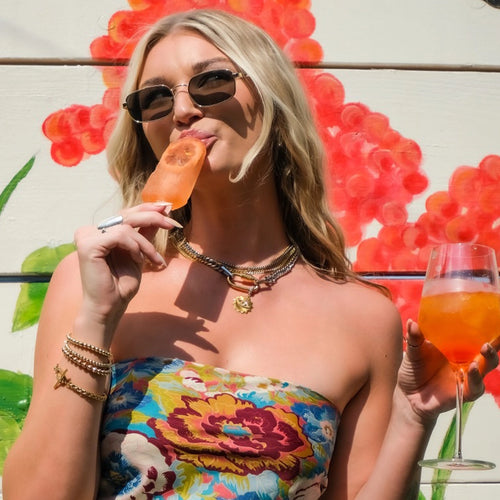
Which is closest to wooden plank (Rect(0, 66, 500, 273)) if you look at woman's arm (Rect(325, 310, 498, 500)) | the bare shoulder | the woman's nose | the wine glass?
the bare shoulder

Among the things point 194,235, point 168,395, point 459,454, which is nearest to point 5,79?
point 194,235

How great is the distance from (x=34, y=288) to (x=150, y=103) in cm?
66

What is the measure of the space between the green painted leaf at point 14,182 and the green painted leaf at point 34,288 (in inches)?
6.5

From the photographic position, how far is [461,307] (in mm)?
1794

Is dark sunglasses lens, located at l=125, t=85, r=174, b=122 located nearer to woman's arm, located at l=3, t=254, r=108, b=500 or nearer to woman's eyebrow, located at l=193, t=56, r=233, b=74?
woman's eyebrow, located at l=193, t=56, r=233, b=74

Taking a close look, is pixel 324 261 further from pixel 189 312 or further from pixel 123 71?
pixel 123 71

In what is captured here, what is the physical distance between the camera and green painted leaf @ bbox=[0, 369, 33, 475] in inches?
99.0

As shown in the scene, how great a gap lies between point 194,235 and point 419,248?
703mm

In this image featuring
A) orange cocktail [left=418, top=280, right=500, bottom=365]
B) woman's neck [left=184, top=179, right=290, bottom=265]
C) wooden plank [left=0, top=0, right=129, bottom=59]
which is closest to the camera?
orange cocktail [left=418, top=280, right=500, bottom=365]

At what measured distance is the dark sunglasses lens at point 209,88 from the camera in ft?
7.15

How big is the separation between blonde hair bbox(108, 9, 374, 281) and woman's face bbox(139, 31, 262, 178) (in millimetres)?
24

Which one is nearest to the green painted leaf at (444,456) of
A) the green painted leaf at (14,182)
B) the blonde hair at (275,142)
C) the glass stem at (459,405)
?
the blonde hair at (275,142)

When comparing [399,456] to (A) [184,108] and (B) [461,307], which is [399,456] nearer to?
(B) [461,307]

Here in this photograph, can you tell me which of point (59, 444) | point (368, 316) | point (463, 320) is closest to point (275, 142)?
point (368, 316)
